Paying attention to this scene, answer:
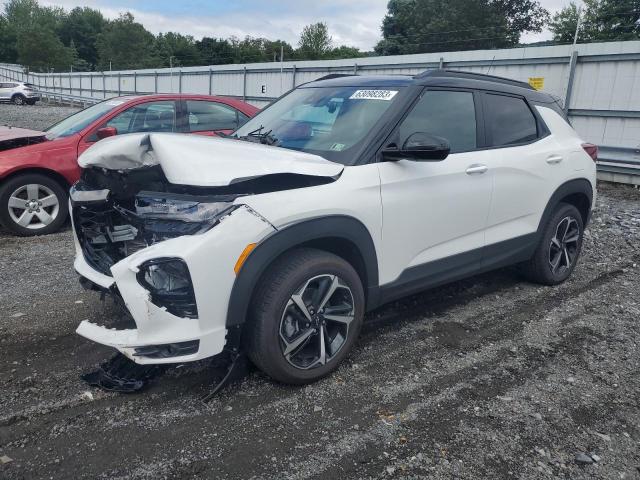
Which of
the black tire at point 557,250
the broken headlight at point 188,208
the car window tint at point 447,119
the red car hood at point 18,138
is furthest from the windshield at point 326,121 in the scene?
the red car hood at point 18,138

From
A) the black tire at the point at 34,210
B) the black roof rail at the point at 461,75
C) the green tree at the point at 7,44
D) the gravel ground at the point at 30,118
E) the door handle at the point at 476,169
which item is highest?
the green tree at the point at 7,44

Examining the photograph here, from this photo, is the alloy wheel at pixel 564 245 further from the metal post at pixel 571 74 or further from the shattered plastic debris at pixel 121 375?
the metal post at pixel 571 74

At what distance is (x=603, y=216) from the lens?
25.5 ft

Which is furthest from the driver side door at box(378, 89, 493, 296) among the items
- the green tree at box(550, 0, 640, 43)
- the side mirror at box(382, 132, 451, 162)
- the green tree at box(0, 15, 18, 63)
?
the green tree at box(0, 15, 18, 63)

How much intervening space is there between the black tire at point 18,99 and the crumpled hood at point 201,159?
115 ft

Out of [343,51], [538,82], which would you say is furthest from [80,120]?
[343,51]

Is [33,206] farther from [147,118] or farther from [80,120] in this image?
[147,118]

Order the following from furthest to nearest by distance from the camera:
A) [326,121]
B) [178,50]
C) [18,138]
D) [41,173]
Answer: [178,50]
[18,138]
[41,173]
[326,121]

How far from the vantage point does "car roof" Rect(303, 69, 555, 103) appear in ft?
12.4

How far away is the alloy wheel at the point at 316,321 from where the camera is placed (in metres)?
2.99

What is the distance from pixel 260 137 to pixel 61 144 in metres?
3.61

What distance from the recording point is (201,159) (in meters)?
2.78

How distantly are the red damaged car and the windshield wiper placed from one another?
190 centimetres

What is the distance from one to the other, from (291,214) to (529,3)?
183 ft
